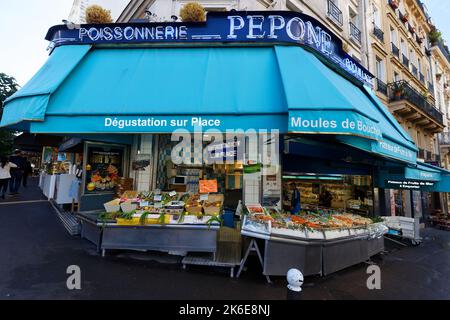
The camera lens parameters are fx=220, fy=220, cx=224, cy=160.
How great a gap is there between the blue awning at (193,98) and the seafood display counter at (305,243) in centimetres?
181

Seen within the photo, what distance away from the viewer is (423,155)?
53.7 ft

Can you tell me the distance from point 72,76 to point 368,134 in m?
5.90

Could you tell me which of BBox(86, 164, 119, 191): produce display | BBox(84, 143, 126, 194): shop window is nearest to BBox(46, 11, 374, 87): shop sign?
BBox(84, 143, 126, 194): shop window

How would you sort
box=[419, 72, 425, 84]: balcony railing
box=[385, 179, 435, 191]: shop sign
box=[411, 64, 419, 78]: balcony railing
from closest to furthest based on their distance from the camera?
box=[385, 179, 435, 191]: shop sign, box=[411, 64, 419, 78]: balcony railing, box=[419, 72, 425, 84]: balcony railing

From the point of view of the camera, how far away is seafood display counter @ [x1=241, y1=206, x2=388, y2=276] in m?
4.02

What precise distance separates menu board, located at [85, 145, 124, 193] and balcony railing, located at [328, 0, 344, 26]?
1106 cm

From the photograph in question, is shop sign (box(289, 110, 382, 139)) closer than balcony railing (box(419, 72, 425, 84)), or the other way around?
shop sign (box(289, 110, 382, 139))

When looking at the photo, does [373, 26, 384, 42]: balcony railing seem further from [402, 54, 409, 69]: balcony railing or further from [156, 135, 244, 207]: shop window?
[156, 135, 244, 207]: shop window

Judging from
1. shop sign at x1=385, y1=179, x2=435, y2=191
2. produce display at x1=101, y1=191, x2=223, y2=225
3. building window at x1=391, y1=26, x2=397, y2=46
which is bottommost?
produce display at x1=101, y1=191, x2=223, y2=225

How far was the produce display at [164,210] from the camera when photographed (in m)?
4.68

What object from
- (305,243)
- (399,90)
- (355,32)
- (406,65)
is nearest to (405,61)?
(406,65)

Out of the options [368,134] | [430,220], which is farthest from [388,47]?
[368,134]

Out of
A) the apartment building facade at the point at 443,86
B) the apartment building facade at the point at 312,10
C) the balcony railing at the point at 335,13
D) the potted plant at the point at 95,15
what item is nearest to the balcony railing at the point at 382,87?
the apartment building facade at the point at 312,10
